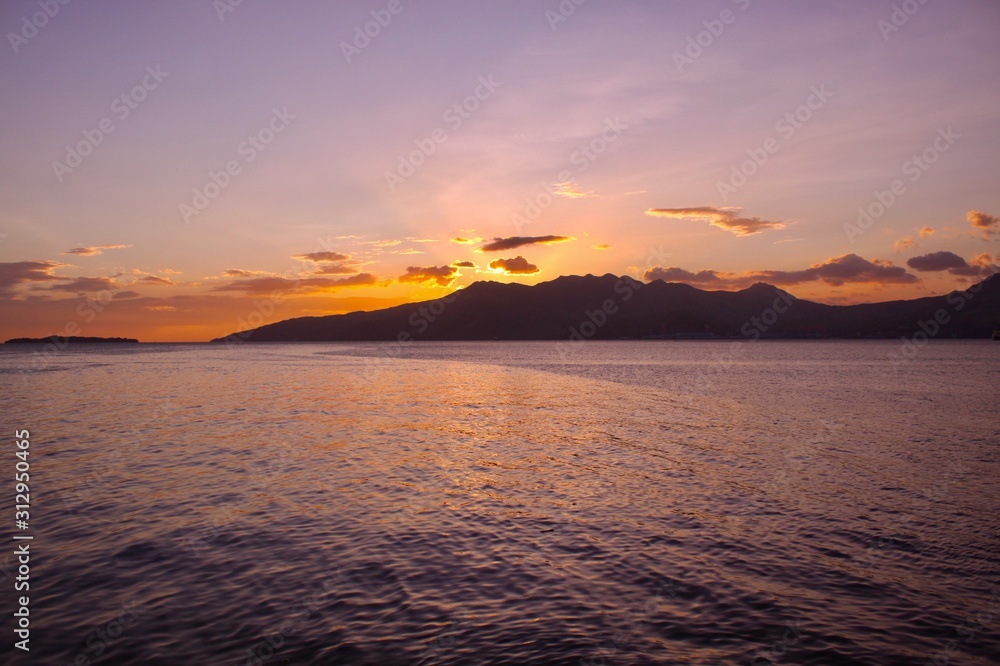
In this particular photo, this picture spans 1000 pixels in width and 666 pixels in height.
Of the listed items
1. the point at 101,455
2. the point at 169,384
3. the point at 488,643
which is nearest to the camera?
the point at 488,643

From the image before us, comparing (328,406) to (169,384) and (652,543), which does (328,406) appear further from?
(652,543)

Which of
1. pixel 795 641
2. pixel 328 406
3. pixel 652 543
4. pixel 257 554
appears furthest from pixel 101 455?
pixel 795 641

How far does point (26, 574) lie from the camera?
51.5ft

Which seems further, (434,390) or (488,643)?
(434,390)

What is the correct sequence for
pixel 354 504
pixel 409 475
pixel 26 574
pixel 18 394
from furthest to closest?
1. pixel 18 394
2. pixel 409 475
3. pixel 354 504
4. pixel 26 574

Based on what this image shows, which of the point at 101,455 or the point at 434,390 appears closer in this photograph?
the point at 101,455

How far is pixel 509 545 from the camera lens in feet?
60.1

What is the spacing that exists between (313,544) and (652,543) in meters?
9.97

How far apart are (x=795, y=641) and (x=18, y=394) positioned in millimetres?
76847

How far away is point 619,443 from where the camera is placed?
36531 mm

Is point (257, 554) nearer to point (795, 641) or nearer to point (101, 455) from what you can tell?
point (795, 641)

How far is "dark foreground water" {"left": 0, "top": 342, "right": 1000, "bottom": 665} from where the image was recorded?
12.6 metres

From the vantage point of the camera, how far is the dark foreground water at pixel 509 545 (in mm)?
12570

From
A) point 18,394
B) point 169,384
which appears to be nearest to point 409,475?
point 18,394
